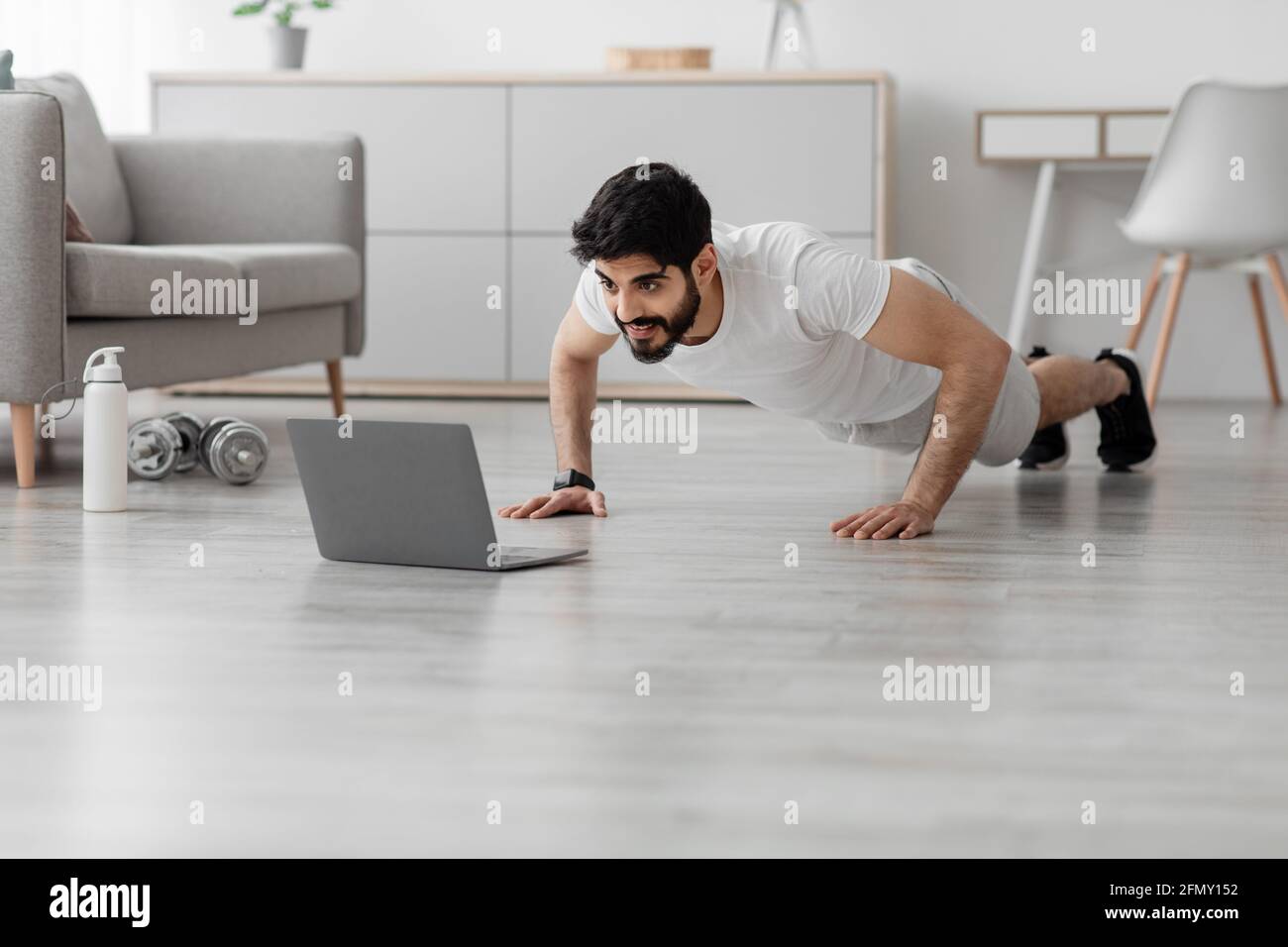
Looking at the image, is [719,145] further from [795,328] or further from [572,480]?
[795,328]

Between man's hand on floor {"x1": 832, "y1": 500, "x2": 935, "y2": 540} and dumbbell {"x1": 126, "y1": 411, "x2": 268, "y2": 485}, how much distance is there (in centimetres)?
113

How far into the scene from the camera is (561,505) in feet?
8.66

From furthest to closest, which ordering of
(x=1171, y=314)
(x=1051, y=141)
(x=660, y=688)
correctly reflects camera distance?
(x=1051, y=141) → (x=1171, y=314) → (x=660, y=688)

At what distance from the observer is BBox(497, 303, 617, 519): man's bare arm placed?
2631 mm

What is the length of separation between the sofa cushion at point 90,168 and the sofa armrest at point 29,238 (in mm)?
1001

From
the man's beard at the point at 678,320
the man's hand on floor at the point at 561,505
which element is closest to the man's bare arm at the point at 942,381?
the man's beard at the point at 678,320

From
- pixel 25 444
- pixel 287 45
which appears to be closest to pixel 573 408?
pixel 25 444

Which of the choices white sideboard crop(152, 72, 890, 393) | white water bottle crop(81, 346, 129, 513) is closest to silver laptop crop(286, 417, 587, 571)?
white water bottle crop(81, 346, 129, 513)

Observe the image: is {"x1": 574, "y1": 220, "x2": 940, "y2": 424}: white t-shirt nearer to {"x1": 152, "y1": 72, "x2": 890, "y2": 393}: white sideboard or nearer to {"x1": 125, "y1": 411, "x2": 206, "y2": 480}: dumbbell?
{"x1": 125, "y1": 411, "x2": 206, "y2": 480}: dumbbell

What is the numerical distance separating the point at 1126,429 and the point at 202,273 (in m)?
1.85

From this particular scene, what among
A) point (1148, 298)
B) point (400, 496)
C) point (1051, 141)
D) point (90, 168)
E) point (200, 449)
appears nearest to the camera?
point (400, 496)

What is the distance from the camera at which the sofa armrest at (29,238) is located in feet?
9.39

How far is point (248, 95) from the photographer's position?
16.8 ft
